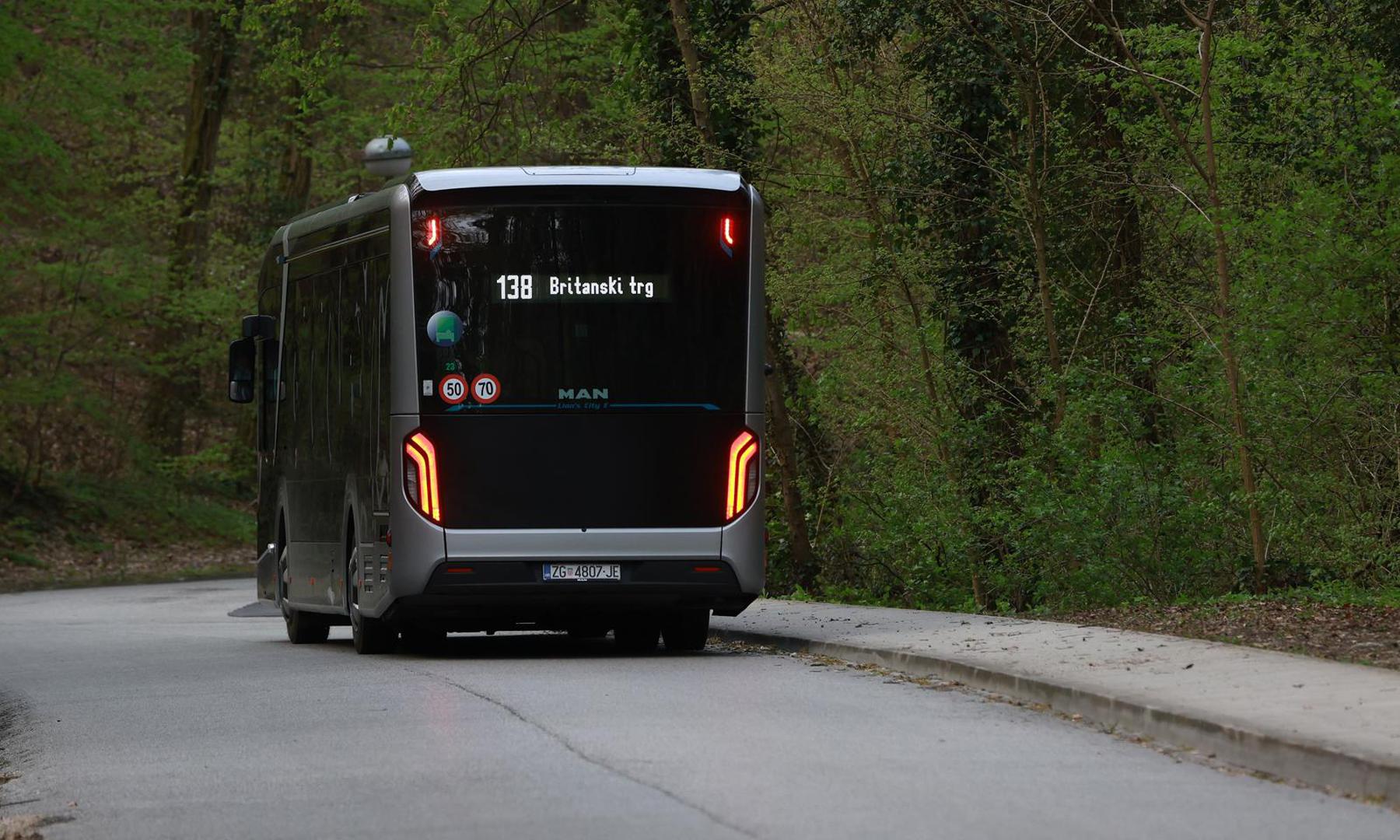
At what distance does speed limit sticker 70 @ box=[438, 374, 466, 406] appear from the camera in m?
17.2

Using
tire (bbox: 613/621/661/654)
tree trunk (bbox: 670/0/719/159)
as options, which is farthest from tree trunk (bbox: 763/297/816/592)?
tire (bbox: 613/621/661/654)

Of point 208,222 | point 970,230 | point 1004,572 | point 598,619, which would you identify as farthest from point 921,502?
point 208,222

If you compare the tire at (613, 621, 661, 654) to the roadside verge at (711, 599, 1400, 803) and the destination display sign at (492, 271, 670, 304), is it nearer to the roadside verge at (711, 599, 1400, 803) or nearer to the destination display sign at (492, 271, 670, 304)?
the roadside verge at (711, 599, 1400, 803)

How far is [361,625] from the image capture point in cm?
1872

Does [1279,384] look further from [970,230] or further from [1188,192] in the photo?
[970,230]

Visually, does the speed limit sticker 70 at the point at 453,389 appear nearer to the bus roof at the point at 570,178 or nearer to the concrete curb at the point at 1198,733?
the bus roof at the point at 570,178

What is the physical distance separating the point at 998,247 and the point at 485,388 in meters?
11.2

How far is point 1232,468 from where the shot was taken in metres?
23.2

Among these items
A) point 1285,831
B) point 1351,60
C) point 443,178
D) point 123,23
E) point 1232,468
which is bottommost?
point 1285,831

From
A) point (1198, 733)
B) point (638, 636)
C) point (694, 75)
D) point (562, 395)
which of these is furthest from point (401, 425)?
point (694, 75)

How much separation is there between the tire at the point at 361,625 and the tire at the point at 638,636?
1900 mm

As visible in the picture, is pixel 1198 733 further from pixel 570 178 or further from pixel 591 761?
pixel 570 178

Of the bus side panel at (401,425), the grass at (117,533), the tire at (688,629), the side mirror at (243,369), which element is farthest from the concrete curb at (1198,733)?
the grass at (117,533)

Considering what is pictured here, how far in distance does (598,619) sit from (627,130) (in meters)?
12.6
